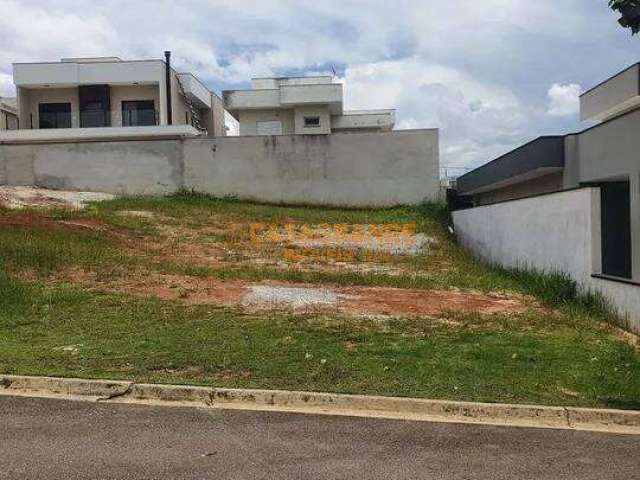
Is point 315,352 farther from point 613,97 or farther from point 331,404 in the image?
point 613,97

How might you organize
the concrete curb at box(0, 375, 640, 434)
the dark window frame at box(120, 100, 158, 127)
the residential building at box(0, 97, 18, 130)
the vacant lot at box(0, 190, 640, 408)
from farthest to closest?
the residential building at box(0, 97, 18, 130) < the dark window frame at box(120, 100, 158, 127) < the vacant lot at box(0, 190, 640, 408) < the concrete curb at box(0, 375, 640, 434)

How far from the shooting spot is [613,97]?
603 inches

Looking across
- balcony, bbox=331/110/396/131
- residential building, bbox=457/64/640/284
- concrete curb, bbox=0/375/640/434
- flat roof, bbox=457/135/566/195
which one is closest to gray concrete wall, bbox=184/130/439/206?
flat roof, bbox=457/135/566/195

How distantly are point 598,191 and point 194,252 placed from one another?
1010 cm

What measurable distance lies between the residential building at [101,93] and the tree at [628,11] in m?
33.6

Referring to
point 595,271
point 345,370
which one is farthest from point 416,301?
point 345,370

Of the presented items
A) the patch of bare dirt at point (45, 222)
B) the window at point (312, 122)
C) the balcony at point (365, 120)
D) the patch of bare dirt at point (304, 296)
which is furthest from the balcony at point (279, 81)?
the patch of bare dirt at point (304, 296)

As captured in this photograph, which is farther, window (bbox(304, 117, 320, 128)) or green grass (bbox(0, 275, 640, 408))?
window (bbox(304, 117, 320, 128))

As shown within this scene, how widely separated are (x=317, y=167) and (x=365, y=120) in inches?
721

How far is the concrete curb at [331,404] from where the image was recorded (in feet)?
18.0

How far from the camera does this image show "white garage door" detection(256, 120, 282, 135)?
4203 cm

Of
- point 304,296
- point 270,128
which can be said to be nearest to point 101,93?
point 270,128

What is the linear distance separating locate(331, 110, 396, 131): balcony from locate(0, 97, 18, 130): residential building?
2201 cm

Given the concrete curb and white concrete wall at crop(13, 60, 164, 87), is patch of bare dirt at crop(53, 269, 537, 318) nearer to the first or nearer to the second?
the concrete curb
